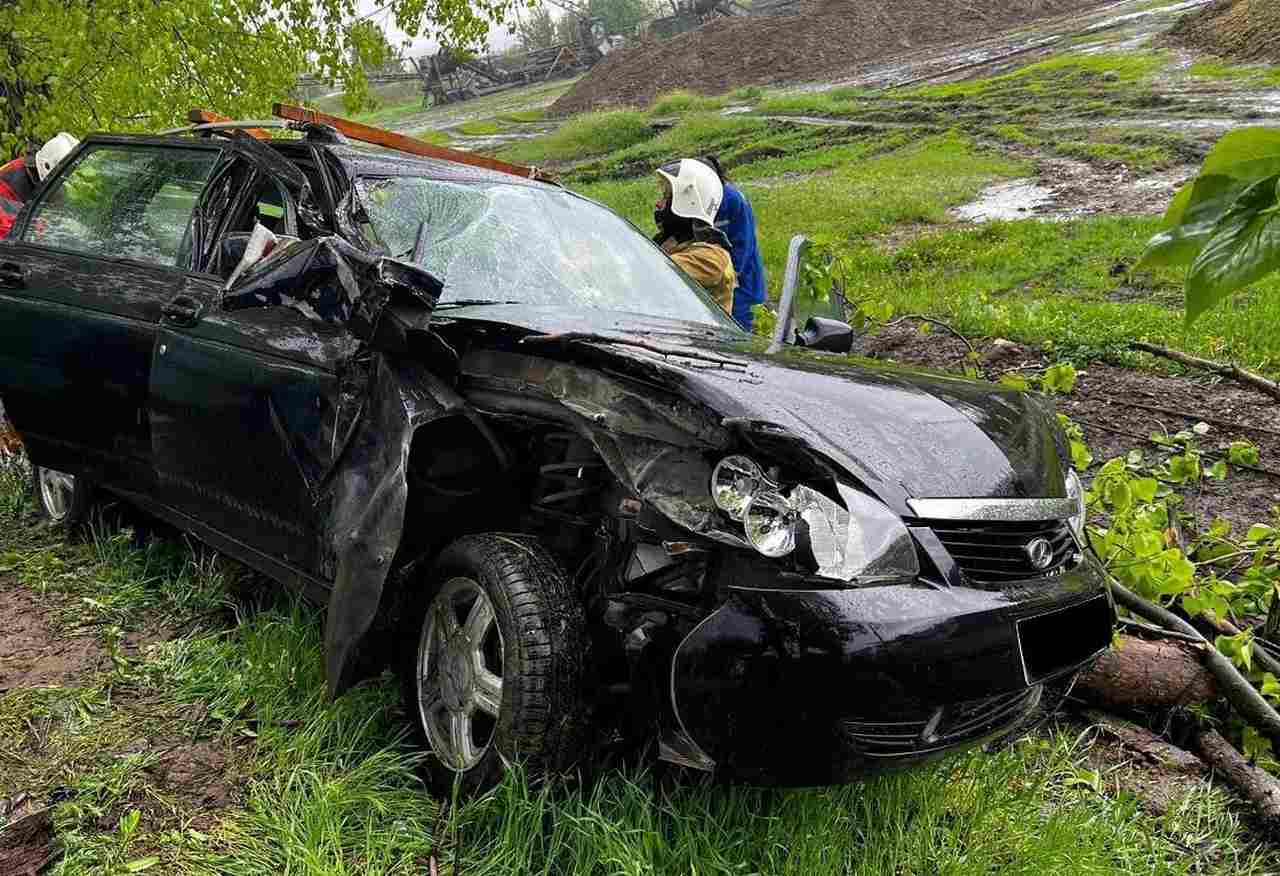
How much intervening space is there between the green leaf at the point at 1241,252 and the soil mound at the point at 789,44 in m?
41.2

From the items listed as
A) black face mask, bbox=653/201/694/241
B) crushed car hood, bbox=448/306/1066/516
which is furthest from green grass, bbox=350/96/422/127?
crushed car hood, bbox=448/306/1066/516

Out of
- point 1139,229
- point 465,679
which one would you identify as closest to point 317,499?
point 465,679

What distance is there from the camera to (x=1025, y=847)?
252 centimetres

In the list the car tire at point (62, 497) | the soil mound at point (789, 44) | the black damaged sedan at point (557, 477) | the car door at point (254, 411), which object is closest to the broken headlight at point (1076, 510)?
the black damaged sedan at point (557, 477)

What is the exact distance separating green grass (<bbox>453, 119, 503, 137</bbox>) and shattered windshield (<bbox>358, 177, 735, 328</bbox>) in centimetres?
3451

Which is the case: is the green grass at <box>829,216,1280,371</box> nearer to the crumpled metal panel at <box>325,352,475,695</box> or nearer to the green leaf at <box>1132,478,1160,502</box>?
the green leaf at <box>1132,478,1160,502</box>

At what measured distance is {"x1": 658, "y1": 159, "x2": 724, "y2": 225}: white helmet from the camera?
5969mm

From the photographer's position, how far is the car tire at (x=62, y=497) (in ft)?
14.5

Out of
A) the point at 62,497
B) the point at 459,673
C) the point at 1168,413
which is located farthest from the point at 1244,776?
the point at 62,497

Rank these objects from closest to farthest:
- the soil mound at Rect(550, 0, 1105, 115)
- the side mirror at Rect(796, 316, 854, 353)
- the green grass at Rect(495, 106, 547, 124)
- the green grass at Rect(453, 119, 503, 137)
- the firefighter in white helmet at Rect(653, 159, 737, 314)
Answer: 1. the side mirror at Rect(796, 316, 854, 353)
2. the firefighter in white helmet at Rect(653, 159, 737, 314)
3. the green grass at Rect(453, 119, 503, 137)
4. the green grass at Rect(495, 106, 547, 124)
5. the soil mound at Rect(550, 0, 1105, 115)

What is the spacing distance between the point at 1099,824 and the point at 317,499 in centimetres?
235

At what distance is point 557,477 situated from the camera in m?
2.94

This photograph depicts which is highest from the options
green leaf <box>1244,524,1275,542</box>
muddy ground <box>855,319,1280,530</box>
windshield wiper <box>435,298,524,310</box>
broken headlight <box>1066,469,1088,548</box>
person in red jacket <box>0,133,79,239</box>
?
person in red jacket <box>0,133,79,239</box>

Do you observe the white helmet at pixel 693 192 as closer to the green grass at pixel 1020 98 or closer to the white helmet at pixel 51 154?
the white helmet at pixel 51 154
